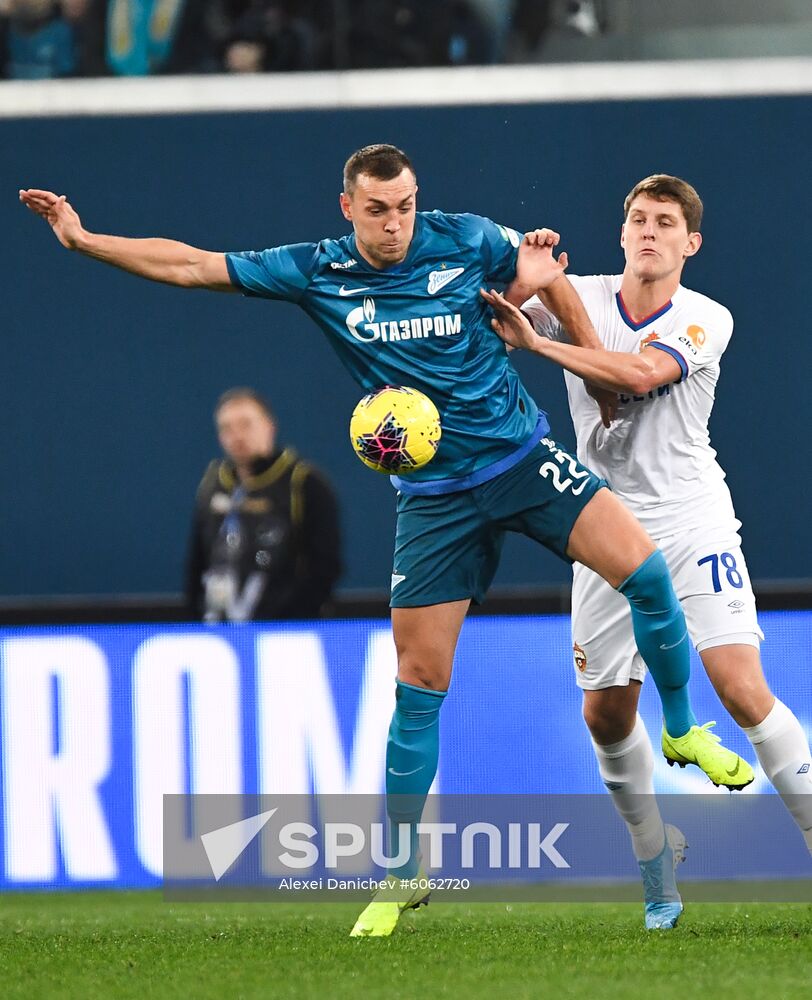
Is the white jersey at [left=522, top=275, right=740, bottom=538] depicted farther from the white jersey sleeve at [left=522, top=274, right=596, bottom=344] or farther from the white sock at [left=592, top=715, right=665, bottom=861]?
the white sock at [left=592, top=715, right=665, bottom=861]

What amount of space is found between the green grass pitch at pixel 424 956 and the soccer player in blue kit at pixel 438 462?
1.27ft

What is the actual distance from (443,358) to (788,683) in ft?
8.95

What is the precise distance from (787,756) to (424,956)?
131cm

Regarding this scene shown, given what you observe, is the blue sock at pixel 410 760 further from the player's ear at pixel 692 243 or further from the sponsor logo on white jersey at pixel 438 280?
the player's ear at pixel 692 243

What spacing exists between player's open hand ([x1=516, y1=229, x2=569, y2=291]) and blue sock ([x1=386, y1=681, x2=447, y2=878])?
4.34 feet

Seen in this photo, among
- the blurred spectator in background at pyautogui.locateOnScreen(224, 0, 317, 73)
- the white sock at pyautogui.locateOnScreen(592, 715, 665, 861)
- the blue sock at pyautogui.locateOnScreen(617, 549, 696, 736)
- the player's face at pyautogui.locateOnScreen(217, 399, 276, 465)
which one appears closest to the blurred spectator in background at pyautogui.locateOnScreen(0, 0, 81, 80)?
the blurred spectator in background at pyautogui.locateOnScreen(224, 0, 317, 73)

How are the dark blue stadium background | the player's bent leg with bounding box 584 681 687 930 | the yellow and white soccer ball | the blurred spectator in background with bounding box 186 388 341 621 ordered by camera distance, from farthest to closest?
the dark blue stadium background, the blurred spectator in background with bounding box 186 388 341 621, the player's bent leg with bounding box 584 681 687 930, the yellow and white soccer ball

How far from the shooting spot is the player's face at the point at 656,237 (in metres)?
5.56

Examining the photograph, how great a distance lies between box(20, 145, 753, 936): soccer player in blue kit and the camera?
203 inches

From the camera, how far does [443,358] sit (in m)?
5.23

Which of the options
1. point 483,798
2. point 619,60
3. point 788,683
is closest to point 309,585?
point 483,798

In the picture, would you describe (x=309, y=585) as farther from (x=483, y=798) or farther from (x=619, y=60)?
(x=619, y=60)

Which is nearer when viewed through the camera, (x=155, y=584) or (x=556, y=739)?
(x=556, y=739)

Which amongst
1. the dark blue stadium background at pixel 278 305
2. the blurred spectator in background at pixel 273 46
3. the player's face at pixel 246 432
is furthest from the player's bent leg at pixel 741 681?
the blurred spectator in background at pixel 273 46
